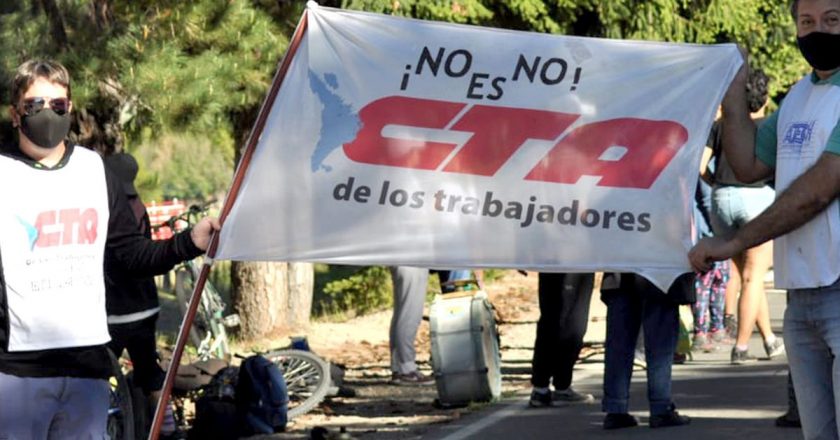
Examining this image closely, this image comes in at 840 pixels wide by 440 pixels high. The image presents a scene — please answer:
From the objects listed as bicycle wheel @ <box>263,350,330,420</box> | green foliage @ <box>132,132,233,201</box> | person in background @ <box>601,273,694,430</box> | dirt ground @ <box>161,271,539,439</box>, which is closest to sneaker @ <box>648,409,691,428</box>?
person in background @ <box>601,273,694,430</box>

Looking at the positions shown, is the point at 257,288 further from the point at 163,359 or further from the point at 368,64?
the point at 368,64

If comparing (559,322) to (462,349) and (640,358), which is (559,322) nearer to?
(462,349)

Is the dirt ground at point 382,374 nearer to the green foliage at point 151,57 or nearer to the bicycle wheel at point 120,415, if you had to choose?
Result: the bicycle wheel at point 120,415

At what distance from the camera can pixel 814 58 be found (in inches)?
201

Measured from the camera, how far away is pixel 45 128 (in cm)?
503

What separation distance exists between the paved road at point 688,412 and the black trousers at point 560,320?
27 cm

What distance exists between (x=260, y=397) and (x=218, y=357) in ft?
4.61

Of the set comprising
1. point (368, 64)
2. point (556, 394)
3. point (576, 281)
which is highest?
point (368, 64)

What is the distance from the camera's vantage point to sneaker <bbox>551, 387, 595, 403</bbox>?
1004cm

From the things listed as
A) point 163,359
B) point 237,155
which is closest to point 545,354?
point 163,359

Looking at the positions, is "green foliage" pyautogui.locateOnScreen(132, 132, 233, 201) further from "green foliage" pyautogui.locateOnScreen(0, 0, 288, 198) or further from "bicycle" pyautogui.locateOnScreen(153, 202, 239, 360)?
"bicycle" pyautogui.locateOnScreen(153, 202, 239, 360)

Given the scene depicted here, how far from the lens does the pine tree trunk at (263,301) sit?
49.9ft

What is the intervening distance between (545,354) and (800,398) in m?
4.60

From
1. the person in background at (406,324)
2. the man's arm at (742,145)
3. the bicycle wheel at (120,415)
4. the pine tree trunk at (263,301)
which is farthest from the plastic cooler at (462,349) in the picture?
the pine tree trunk at (263,301)
